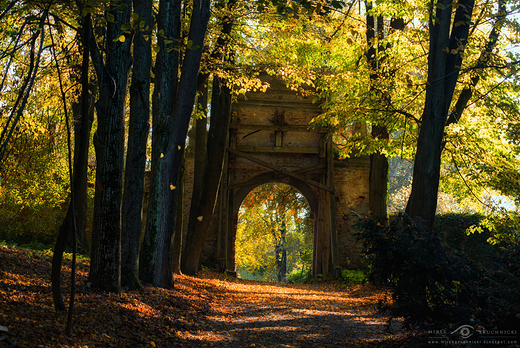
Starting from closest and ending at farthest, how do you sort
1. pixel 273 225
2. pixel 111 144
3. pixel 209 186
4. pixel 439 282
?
pixel 439 282, pixel 111 144, pixel 209 186, pixel 273 225

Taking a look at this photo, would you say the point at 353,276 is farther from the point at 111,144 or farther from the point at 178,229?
the point at 111,144

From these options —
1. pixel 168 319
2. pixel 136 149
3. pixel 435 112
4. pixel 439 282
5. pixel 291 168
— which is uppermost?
pixel 291 168

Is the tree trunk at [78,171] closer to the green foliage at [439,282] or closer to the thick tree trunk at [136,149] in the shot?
the thick tree trunk at [136,149]

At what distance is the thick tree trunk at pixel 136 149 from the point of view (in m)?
6.62

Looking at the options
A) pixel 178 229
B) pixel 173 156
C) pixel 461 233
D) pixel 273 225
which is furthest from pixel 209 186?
pixel 273 225

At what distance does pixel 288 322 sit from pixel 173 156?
11.1 feet

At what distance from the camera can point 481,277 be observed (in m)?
4.54

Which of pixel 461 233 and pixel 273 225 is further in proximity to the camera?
pixel 273 225

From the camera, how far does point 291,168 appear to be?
15.7 meters

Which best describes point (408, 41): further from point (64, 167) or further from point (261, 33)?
point (64, 167)

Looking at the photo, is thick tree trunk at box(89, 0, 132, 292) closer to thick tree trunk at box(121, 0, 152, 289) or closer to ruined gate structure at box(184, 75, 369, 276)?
thick tree trunk at box(121, 0, 152, 289)

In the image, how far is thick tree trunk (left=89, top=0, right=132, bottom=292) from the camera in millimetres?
5266

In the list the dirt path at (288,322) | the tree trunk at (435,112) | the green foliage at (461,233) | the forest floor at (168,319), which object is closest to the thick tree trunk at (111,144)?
the forest floor at (168,319)

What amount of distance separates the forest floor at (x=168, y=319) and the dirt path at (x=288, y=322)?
1 centimetres
